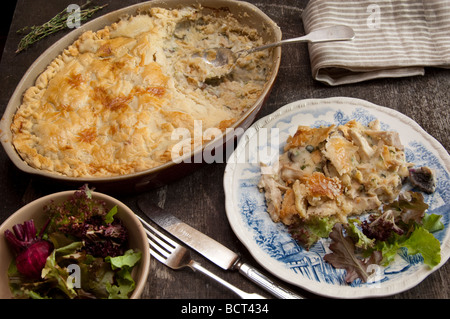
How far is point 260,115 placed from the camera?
11.0 feet

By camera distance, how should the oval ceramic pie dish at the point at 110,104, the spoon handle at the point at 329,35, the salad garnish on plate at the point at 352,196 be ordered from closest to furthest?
1. the salad garnish on plate at the point at 352,196
2. the oval ceramic pie dish at the point at 110,104
3. the spoon handle at the point at 329,35

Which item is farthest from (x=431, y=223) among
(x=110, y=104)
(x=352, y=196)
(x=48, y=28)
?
(x=48, y=28)

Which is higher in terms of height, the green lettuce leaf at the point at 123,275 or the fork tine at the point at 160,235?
the green lettuce leaf at the point at 123,275

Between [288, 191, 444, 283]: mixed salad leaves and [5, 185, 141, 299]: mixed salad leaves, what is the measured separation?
973mm

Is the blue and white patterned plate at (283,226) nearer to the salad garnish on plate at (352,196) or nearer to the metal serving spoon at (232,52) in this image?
the salad garnish on plate at (352,196)

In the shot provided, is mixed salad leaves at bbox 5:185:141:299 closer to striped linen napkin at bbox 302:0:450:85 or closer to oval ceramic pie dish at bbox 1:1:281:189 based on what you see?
oval ceramic pie dish at bbox 1:1:281:189

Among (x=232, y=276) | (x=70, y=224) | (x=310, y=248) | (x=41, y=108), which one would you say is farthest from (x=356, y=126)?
(x=41, y=108)

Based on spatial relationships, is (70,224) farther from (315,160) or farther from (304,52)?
(304,52)

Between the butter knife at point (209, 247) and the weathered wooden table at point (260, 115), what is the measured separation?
7 cm

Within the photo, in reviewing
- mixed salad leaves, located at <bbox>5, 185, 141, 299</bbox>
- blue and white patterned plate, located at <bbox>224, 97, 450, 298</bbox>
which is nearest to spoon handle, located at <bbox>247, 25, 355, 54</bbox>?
blue and white patterned plate, located at <bbox>224, 97, 450, 298</bbox>

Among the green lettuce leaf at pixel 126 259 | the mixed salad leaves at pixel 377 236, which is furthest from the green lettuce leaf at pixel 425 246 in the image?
the green lettuce leaf at pixel 126 259

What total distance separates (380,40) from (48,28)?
2730 mm

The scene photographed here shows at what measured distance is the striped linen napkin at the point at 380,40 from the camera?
3445mm

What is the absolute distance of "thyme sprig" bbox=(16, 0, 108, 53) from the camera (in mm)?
3779
